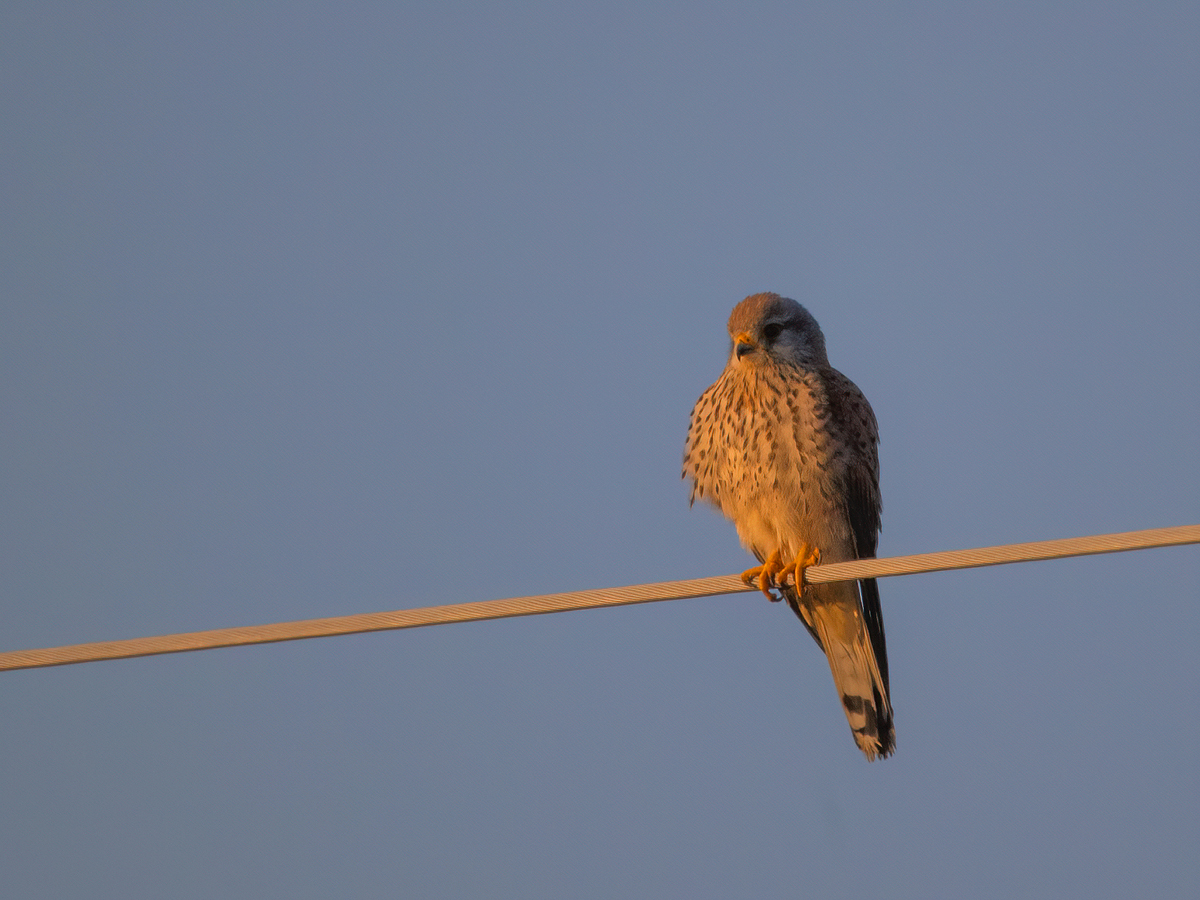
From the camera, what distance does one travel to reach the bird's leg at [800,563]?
5.48 metres

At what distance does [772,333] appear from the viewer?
6.00 metres

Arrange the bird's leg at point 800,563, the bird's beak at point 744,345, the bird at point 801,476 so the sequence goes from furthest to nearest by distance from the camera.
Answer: the bird's beak at point 744,345 < the bird at point 801,476 < the bird's leg at point 800,563

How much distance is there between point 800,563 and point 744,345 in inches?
38.7

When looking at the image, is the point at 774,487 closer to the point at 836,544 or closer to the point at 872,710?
the point at 836,544

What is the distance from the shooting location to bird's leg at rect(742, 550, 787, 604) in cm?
552

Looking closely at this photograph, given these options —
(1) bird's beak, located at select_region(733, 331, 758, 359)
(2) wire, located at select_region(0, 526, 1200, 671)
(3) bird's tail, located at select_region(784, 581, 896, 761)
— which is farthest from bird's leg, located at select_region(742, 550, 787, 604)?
A: (2) wire, located at select_region(0, 526, 1200, 671)

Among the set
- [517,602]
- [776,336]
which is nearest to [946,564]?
[517,602]

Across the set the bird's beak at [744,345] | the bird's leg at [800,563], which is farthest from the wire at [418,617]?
the bird's beak at [744,345]

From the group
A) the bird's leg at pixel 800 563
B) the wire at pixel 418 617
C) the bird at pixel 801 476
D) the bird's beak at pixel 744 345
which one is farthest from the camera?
the bird's beak at pixel 744 345

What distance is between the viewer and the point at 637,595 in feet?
12.5

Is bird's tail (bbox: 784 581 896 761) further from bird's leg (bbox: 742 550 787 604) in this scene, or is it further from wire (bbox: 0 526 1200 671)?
wire (bbox: 0 526 1200 671)

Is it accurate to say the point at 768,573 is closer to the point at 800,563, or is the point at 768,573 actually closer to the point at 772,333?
the point at 800,563

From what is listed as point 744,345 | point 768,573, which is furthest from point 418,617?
point 744,345

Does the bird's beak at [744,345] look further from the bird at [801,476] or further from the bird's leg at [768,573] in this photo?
the bird's leg at [768,573]
